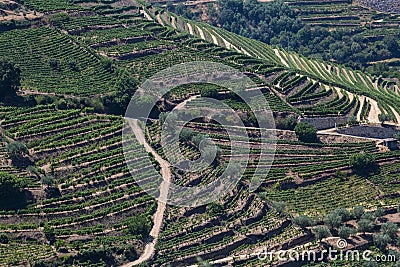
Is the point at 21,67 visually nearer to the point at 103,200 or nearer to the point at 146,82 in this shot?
the point at 146,82

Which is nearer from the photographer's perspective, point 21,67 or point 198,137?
point 198,137

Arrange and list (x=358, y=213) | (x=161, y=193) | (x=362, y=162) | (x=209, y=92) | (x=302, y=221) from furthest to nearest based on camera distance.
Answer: (x=209, y=92)
(x=362, y=162)
(x=161, y=193)
(x=358, y=213)
(x=302, y=221)

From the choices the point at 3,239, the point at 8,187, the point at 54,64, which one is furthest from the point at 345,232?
the point at 54,64

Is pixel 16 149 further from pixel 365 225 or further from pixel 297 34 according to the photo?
pixel 297 34

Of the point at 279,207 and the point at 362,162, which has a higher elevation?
the point at 362,162

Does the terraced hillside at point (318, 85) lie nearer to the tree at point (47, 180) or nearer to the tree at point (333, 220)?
the tree at point (333, 220)

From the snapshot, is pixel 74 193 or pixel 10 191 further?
pixel 74 193

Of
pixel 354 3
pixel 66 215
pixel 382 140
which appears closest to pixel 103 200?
pixel 66 215

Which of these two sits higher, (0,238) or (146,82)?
(146,82)
